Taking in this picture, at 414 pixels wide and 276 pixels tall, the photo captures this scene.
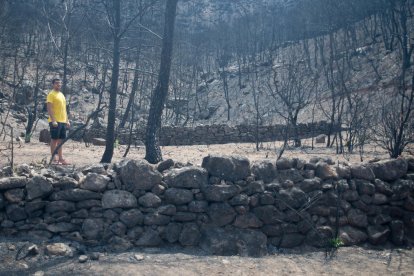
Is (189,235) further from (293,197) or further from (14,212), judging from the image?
(14,212)

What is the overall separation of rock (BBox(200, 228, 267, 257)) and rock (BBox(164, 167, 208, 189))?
57 cm

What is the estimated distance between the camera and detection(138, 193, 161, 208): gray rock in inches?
165

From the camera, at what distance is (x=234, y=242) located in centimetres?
425

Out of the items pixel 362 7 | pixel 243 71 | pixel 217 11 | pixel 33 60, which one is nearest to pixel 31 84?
pixel 33 60

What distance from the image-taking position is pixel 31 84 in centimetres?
2011

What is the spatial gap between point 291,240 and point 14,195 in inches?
129

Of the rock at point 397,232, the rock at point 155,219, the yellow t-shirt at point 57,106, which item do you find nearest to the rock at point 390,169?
the rock at point 397,232

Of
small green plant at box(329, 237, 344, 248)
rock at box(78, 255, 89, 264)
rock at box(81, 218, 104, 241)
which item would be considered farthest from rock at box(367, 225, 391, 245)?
rock at box(78, 255, 89, 264)

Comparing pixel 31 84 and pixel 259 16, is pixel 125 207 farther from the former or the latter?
pixel 259 16

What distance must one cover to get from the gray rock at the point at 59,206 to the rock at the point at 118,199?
0.36m

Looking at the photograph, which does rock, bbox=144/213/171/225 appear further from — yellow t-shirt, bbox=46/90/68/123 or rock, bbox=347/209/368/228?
yellow t-shirt, bbox=46/90/68/123

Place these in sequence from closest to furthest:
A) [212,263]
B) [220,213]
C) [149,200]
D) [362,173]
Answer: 1. [212,263]
2. [149,200]
3. [220,213]
4. [362,173]

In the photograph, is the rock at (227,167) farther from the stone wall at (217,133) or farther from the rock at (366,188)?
the stone wall at (217,133)

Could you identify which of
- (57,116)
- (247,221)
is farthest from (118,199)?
(57,116)
